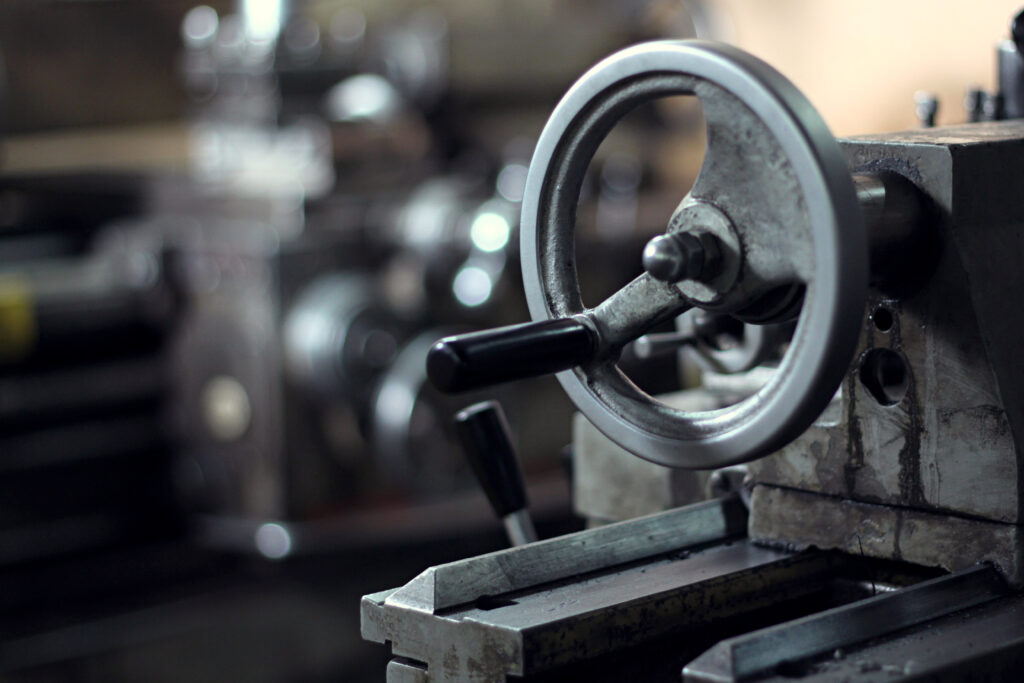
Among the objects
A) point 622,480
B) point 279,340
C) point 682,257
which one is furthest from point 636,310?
point 279,340

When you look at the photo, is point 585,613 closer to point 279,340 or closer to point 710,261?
point 710,261

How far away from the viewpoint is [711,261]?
697 millimetres

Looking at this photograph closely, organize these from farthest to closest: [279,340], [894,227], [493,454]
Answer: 1. [279,340]
2. [493,454]
3. [894,227]

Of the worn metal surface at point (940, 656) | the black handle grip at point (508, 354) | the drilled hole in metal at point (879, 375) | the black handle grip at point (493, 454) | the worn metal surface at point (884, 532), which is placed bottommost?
the worn metal surface at point (940, 656)

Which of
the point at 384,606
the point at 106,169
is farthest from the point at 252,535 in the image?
the point at 384,606

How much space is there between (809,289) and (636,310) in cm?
11

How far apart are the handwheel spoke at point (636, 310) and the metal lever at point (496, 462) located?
0.21m

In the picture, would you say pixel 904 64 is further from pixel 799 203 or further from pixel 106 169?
pixel 106 169

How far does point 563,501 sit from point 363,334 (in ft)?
1.86

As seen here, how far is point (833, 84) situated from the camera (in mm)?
1857

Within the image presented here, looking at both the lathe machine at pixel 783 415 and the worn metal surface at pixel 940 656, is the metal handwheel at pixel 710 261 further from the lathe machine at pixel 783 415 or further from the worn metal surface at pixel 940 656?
the worn metal surface at pixel 940 656

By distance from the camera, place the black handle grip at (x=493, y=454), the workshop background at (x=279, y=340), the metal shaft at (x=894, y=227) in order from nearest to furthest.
Answer: the metal shaft at (x=894, y=227), the black handle grip at (x=493, y=454), the workshop background at (x=279, y=340)

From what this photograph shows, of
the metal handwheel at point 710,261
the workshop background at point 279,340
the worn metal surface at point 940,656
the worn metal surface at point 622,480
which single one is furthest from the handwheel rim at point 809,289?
the workshop background at point 279,340

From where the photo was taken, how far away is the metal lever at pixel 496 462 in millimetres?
938
